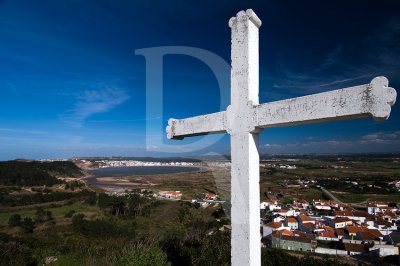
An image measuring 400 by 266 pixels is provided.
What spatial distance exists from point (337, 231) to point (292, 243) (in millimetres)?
8228

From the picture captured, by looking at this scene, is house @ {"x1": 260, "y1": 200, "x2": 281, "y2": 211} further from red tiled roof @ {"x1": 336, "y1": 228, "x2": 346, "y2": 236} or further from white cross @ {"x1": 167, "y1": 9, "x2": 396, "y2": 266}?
white cross @ {"x1": 167, "y1": 9, "x2": 396, "y2": 266}

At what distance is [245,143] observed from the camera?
2.48 m

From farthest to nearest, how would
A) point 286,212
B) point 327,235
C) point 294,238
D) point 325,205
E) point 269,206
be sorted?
point 325,205, point 269,206, point 286,212, point 327,235, point 294,238

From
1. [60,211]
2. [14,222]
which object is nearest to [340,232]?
[14,222]

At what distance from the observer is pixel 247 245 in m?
2.42

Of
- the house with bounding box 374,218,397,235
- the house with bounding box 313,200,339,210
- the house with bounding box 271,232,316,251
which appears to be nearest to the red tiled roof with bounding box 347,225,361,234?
the house with bounding box 374,218,397,235

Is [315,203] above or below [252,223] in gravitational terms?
below

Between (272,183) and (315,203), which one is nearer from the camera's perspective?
(315,203)

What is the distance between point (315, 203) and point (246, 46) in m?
56.0

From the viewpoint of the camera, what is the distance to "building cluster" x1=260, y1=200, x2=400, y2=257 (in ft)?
106

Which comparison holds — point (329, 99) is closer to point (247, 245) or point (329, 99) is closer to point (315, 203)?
point (247, 245)

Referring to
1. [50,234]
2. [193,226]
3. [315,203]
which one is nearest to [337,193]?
[315,203]

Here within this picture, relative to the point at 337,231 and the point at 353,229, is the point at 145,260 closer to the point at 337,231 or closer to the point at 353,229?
the point at 353,229

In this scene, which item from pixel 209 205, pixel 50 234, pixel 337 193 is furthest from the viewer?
pixel 337 193
